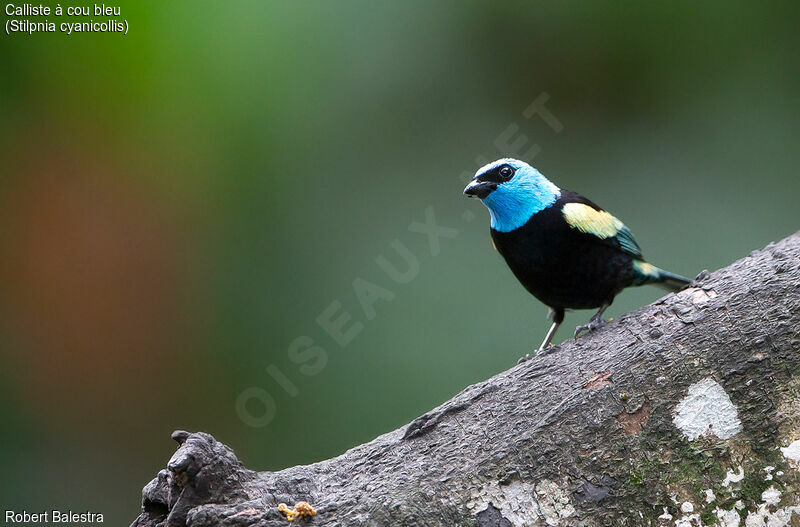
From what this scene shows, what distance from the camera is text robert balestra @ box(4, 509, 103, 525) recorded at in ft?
16.8

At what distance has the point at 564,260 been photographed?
359 centimetres

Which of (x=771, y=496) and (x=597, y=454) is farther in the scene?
(x=597, y=454)

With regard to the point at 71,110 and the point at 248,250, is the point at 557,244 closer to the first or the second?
the point at 248,250

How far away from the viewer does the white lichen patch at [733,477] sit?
199 cm

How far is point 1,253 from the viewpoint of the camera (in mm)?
5359

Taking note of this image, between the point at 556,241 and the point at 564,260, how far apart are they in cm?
10

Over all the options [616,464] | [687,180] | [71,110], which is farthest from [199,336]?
[616,464]

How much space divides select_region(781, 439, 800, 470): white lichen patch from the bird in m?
1.56

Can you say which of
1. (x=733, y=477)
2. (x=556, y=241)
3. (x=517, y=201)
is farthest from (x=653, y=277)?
(x=733, y=477)

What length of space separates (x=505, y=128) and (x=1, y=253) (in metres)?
3.65

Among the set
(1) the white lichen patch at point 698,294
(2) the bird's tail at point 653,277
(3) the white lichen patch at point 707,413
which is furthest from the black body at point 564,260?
(3) the white lichen patch at point 707,413

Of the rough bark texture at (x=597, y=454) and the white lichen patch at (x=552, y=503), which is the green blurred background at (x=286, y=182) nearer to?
the rough bark texture at (x=597, y=454)

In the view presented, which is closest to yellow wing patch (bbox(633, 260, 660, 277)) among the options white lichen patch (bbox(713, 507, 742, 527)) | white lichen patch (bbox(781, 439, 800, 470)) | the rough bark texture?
the rough bark texture

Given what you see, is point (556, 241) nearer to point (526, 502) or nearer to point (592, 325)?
point (592, 325)
